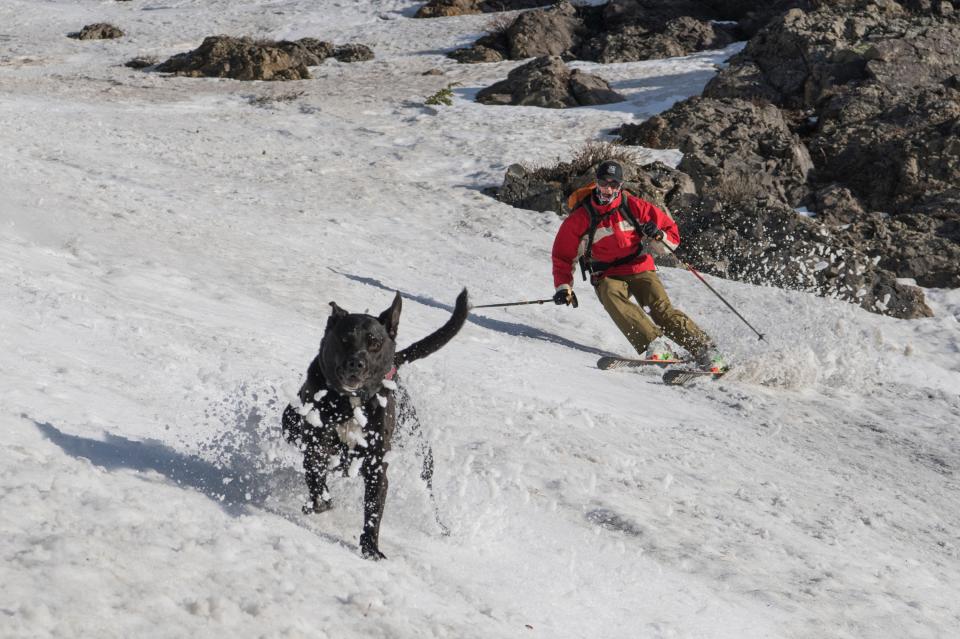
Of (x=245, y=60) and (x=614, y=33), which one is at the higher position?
(x=614, y=33)

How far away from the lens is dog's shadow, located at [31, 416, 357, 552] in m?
3.84

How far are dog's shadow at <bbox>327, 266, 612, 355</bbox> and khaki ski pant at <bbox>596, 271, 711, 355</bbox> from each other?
0.63 m

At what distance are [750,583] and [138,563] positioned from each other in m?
3.02

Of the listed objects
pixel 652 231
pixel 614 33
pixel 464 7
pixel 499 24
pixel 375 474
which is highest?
pixel 464 7

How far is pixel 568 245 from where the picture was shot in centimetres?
968

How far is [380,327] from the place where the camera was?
13.1 ft

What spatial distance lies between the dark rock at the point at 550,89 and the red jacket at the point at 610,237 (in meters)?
12.4

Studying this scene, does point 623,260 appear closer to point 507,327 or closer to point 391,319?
point 507,327

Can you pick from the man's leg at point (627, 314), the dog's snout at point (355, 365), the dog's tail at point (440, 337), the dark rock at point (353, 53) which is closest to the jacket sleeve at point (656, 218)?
the man's leg at point (627, 314)

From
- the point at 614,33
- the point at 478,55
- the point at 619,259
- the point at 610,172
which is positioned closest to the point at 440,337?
the point at 610,172

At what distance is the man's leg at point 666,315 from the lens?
361 inches

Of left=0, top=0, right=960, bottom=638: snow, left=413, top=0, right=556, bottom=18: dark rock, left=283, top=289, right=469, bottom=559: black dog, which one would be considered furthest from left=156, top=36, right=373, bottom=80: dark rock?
left=283, top=289, right=469, bottom=559: black dog

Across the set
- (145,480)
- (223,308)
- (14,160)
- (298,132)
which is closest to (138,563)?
(145,480)

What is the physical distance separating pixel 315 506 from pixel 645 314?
592 cm
